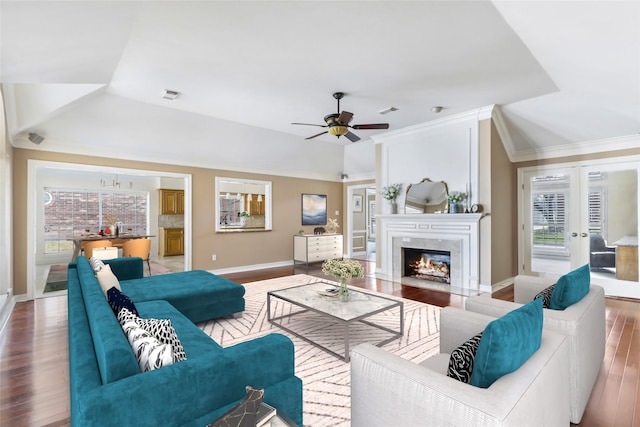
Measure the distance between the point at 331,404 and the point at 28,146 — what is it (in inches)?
219

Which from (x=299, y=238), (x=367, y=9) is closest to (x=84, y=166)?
(x=299, y=238)

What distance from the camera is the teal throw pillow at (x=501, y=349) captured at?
1222 millimetres

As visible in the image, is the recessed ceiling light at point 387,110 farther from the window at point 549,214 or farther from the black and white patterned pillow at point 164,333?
the black and white patterned pillow at point 164,333

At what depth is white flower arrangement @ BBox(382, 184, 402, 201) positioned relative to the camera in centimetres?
610

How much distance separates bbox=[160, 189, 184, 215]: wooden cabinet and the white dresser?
14.8ft

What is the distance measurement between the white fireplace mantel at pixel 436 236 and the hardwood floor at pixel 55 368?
65 cm

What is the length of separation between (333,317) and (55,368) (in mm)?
2434

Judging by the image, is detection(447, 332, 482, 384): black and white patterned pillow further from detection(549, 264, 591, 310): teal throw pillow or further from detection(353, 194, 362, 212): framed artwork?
detection(353, 194, 362, 212): framed artwork

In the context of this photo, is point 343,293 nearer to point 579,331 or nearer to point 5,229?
point 579,331

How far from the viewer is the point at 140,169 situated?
18.7ft

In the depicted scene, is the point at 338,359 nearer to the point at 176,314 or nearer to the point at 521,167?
the point at 176,314

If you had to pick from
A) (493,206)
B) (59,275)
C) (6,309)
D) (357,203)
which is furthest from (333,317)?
(357,203)

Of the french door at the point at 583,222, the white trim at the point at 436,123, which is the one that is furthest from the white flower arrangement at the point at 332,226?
the french door at the point at 583,222

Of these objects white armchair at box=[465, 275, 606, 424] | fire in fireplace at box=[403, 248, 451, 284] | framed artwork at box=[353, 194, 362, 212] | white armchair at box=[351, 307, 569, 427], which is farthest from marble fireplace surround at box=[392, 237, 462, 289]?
white armchair at box=[351, 307, 569, 427]
